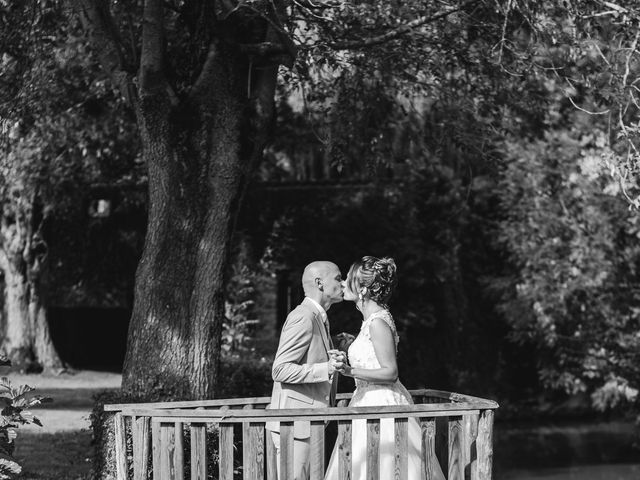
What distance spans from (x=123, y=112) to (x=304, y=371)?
11839mm

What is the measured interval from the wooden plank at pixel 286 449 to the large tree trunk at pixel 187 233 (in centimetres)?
342

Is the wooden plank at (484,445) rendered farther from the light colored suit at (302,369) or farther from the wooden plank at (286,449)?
the wooden plank at (286,449)

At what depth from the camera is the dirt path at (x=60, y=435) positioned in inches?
432

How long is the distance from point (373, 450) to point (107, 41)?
18.2 ft

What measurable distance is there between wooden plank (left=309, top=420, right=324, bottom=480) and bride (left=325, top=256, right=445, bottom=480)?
58 cm

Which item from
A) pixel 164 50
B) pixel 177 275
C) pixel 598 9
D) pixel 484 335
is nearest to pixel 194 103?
pixel 164 50

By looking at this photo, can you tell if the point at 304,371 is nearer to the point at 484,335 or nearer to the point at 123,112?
the point at 123,112

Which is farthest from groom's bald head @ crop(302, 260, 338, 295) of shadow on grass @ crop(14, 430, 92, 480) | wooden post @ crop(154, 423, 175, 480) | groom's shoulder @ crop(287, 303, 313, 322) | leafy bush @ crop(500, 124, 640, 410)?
leafy bush @ crop(500, 124, 640, 410)

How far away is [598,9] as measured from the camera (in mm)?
10359

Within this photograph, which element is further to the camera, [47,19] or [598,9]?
[47,19]

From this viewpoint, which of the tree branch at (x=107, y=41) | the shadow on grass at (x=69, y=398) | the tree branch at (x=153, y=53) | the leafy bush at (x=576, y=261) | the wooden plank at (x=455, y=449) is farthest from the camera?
the leafy bush at (x=576, y=261)

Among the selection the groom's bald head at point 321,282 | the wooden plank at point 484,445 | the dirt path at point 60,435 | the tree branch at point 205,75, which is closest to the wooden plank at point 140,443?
the groom's bald head at point 321,282

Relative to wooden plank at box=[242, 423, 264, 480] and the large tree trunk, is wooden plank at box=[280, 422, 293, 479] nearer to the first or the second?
wooden plank at box=[242, 423, 264, 480]

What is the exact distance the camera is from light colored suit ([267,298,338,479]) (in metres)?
6.23
